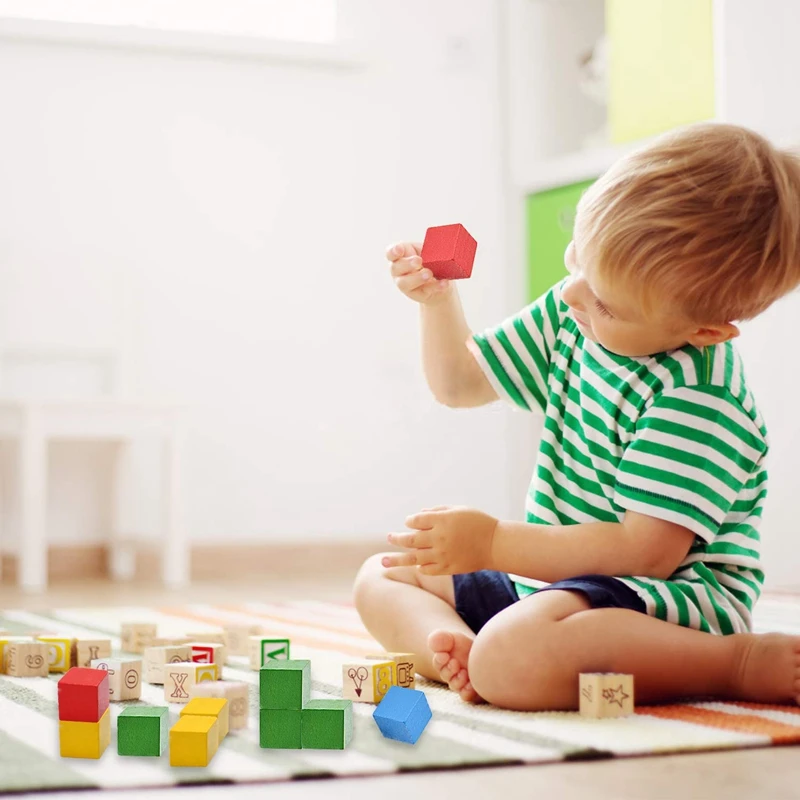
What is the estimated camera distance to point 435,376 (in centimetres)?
113

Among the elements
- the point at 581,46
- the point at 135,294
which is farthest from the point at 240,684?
the point at 581,46

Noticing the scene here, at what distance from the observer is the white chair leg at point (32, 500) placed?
2.08 m

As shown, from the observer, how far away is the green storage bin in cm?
253

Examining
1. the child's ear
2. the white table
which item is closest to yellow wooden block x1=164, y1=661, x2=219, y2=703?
the child's ear

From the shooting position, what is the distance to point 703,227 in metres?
0.87

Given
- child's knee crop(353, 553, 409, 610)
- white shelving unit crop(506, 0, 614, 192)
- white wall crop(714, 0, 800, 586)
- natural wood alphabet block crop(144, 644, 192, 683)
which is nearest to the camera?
natural wood alphabet block crop(144, 644, 192, 683)

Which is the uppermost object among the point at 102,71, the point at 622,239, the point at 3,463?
the point at 102,71

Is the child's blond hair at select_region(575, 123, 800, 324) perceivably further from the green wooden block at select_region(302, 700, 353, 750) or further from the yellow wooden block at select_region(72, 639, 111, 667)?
the yellow wooden block at select_region(72, 639, 111, 667)

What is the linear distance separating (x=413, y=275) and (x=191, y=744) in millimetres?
477

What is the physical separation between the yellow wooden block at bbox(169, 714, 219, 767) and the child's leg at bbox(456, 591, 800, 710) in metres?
0.24

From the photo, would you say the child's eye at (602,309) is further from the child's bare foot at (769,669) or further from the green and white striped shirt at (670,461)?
the child's bare foot at (769,669)

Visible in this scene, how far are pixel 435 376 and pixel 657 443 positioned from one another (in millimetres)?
284

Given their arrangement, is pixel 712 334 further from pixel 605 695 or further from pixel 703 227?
pixel 605 695

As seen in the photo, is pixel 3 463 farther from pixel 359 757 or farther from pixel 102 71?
pixel 359 757
